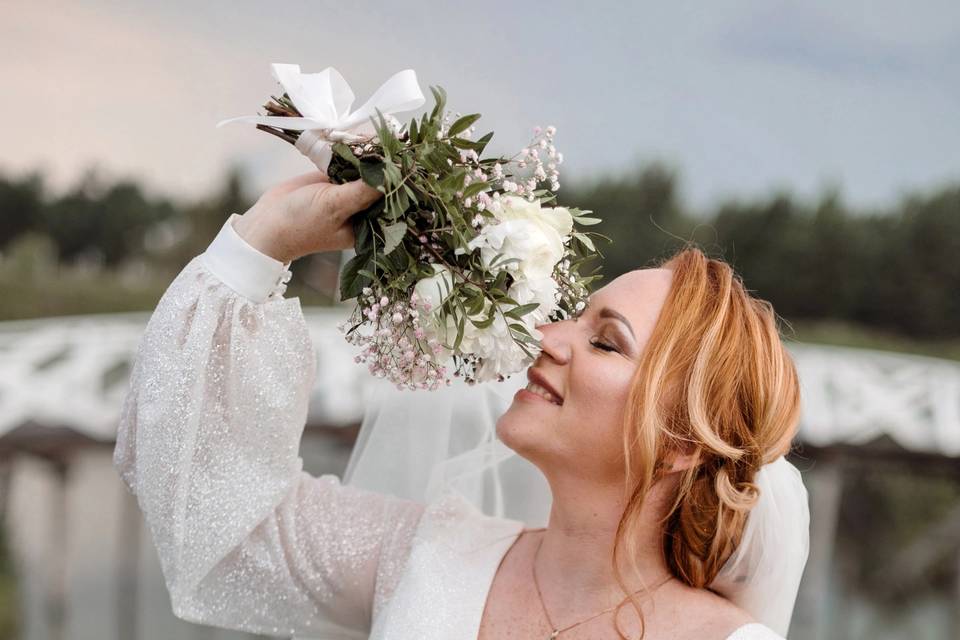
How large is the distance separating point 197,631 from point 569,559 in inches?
156

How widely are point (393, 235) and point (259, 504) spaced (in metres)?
0.52

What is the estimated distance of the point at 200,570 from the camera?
1.38m

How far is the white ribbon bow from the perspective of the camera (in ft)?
3.94

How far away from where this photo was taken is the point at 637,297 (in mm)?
1423

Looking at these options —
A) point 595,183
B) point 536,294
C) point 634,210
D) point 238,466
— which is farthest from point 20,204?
point 536,294

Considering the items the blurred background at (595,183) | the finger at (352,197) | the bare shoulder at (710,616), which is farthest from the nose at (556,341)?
the blurred background at (595,183)

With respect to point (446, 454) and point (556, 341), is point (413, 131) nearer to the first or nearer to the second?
point (556, 341)

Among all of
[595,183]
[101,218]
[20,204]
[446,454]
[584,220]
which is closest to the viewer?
[584,220]

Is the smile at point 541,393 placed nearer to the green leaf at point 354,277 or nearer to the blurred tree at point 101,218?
the green leaf at point 354,277

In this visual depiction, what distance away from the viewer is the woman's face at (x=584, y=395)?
1342 millimetres

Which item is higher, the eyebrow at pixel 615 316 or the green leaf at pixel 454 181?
the green leaf at pixel 454 181

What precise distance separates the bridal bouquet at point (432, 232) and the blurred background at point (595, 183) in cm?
251

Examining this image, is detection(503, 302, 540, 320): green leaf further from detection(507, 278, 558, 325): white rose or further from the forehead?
the forehead

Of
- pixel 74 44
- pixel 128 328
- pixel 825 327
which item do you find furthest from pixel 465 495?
pixel 825 327
